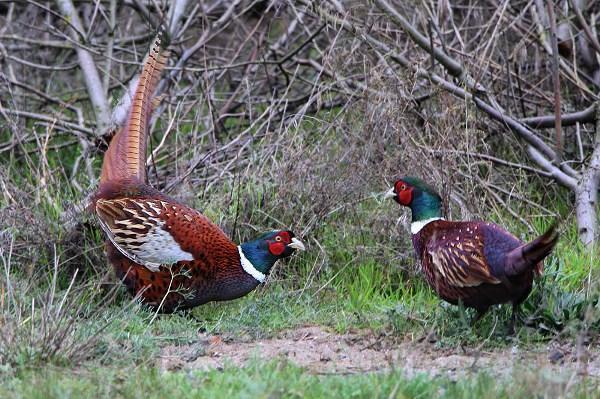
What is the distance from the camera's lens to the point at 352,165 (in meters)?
6.12

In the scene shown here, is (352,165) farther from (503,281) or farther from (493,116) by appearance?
(503,281)

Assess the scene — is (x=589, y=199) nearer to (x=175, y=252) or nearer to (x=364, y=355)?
(x=364, y=355)

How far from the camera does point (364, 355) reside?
15.0ft

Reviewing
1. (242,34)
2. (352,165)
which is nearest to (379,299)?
(352,165)

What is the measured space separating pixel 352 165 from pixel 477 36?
1909 mm

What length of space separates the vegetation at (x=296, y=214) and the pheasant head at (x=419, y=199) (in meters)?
0.47

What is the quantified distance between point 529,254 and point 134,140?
2525 millimetres

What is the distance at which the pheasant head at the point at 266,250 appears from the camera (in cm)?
545

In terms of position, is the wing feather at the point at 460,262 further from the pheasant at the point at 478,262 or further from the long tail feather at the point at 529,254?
the long tail feather at the point at 529,254

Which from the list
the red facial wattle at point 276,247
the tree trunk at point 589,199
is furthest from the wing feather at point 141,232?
the tree trunk at point 589,199

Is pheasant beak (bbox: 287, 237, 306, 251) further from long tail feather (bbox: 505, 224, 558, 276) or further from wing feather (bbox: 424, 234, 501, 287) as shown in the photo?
long tail feather (bbox: 505, 224, 558, 276)

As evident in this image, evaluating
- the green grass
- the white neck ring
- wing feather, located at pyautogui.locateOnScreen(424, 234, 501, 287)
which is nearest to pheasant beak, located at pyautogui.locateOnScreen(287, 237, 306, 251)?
the white neck ring

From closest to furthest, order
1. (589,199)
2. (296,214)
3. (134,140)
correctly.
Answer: (134,140), (296,214), (589,199)

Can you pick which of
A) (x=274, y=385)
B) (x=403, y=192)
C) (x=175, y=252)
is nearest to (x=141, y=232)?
(x=175, y=252)
